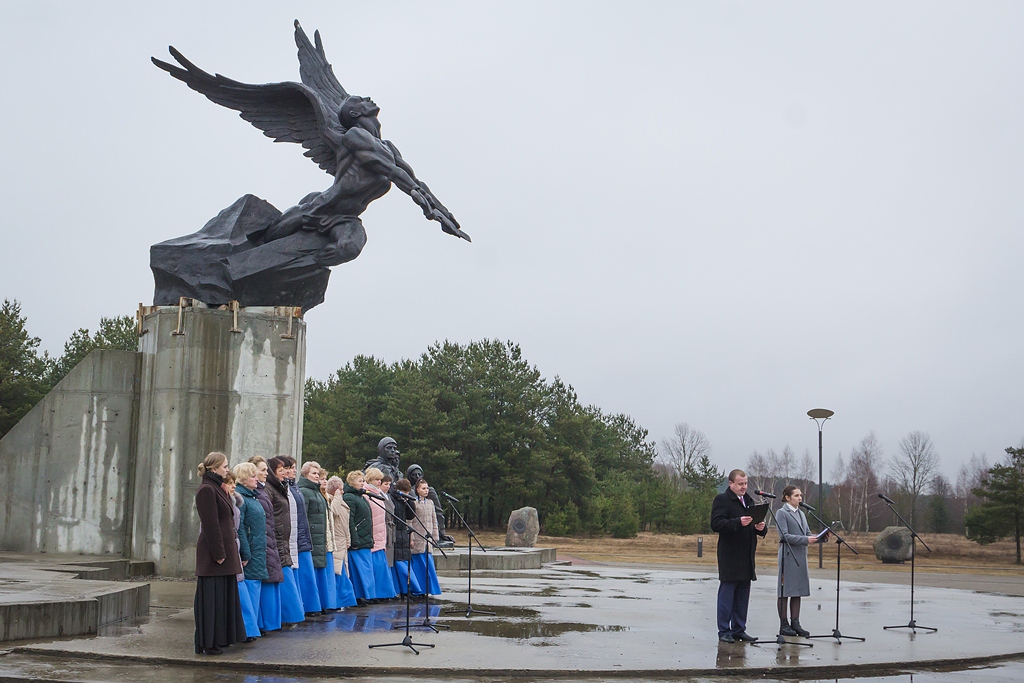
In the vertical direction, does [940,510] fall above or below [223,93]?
below

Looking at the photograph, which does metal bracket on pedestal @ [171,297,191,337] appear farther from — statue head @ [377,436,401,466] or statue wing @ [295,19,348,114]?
statue wing @ [295,19,348,114]

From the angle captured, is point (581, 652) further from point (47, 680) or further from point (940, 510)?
point (940, 510)

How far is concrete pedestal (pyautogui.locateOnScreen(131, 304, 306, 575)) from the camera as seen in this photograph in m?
14.9

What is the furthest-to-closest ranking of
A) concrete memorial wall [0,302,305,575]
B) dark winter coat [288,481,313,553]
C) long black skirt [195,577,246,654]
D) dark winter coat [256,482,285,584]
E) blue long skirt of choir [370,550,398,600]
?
concrete memorial wall [0,302,305,575], blue long skirt of choir [370,550,398,600], dark winter coat [288,481,313,553], dark winter coat [256,482,285,584], long black skirt [195,577,246,654]

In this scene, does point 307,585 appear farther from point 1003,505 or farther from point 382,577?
point 1003,505

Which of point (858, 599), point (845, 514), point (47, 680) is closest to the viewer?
point (47, 680)

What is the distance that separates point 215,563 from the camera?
29.2 feet

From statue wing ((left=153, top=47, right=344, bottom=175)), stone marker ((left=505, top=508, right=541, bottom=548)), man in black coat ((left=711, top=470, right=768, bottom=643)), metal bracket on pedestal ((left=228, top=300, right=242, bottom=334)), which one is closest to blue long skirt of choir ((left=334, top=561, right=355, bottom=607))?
man in black coat ((left=711, top=470, right=768, bottom=643))

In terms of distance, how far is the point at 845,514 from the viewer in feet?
258

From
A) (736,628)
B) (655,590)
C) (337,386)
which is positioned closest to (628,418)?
(337,386)

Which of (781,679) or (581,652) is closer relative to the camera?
(781,679)

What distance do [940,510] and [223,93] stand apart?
57629mm

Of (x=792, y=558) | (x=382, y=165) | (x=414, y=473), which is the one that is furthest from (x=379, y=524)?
(x=382, y=165)

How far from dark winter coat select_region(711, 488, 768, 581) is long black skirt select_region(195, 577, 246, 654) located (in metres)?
4.75
